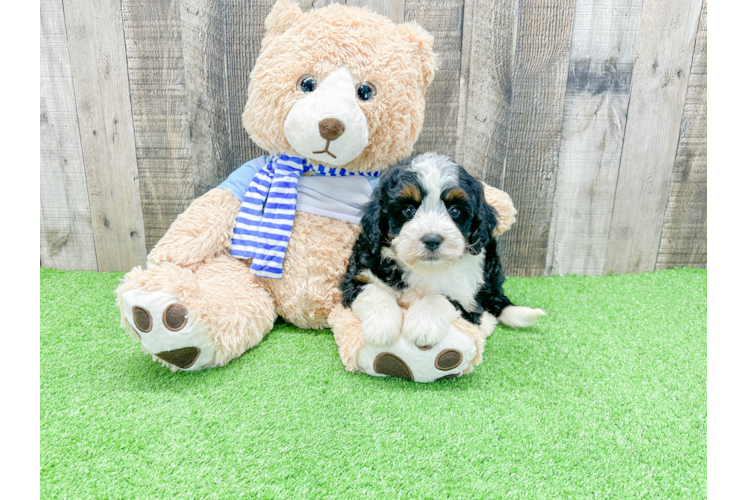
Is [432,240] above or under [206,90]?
under

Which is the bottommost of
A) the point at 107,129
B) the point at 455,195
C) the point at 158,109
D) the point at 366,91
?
the point at 455,195

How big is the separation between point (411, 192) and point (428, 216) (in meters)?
0.10

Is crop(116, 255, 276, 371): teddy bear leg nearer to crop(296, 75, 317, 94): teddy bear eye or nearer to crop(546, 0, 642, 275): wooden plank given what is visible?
crop(296, 75, 317, 94): teddy bear eye

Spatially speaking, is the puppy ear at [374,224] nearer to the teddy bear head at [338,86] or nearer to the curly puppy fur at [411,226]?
the curly puppy fur at [411,226]

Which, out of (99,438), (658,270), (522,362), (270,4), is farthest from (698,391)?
(270,4)

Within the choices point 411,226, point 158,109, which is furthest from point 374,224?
point 158,109

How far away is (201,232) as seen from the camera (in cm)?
187

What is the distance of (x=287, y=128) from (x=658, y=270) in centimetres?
237

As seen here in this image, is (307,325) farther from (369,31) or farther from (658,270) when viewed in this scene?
(658,270)

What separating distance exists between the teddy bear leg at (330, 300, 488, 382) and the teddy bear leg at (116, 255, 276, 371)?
431mm

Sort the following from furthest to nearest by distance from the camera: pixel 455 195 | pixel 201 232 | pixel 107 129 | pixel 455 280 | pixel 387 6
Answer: pixel 107 129
pixel 387 6
pixel 201 232
pixel 455 280
pixel 455 195

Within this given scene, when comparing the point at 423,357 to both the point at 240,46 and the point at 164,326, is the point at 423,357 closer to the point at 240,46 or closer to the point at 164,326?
the point at 164,326

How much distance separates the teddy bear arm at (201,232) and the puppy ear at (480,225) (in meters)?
1.03

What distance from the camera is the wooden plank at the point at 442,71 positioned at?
7.45 ft
